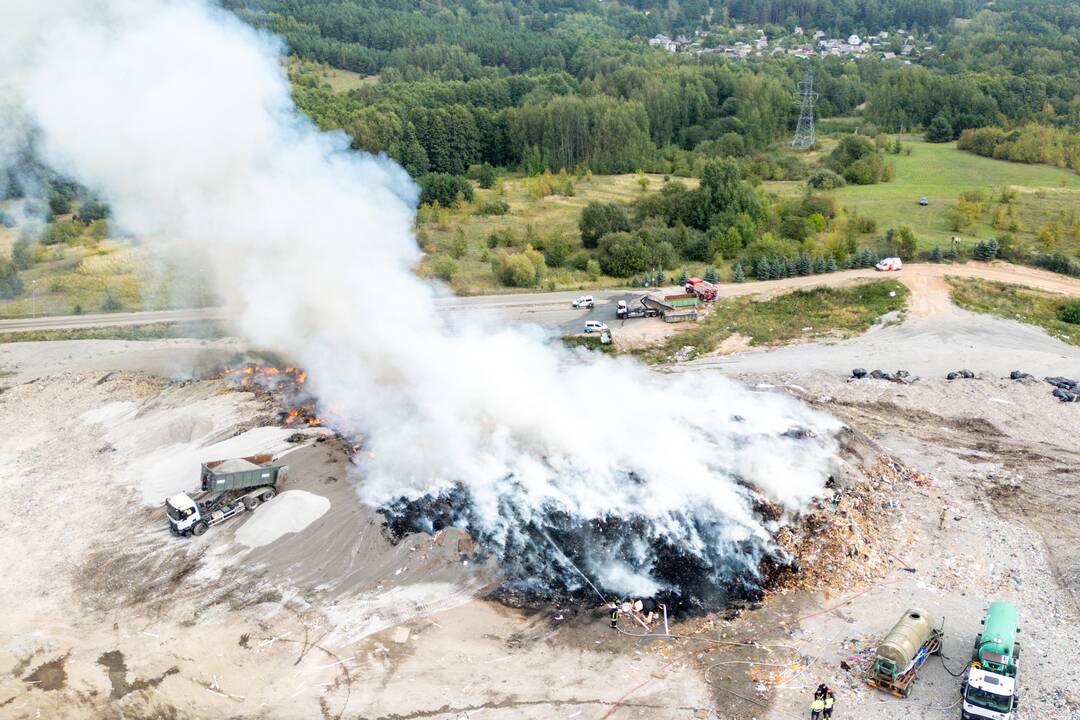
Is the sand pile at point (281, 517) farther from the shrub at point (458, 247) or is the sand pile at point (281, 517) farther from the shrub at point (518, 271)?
the shrub at point (458, 247)

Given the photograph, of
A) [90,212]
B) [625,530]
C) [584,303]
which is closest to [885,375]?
[584,303]

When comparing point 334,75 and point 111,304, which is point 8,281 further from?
point 334,75

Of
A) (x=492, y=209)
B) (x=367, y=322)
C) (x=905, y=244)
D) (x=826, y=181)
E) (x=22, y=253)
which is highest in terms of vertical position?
(x=367, y=322)

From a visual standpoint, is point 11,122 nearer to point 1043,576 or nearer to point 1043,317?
point 1043,576

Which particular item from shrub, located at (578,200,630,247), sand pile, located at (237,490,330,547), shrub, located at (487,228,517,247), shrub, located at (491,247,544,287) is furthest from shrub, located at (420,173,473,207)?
sand pile, located at (237,490,330,547)

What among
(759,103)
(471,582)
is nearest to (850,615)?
(471,582)

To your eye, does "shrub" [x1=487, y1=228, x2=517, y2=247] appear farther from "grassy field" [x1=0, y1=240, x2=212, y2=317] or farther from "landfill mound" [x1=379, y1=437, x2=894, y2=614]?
"landfill mound" [x1=379, y1=437, x2=894, y2=614]
